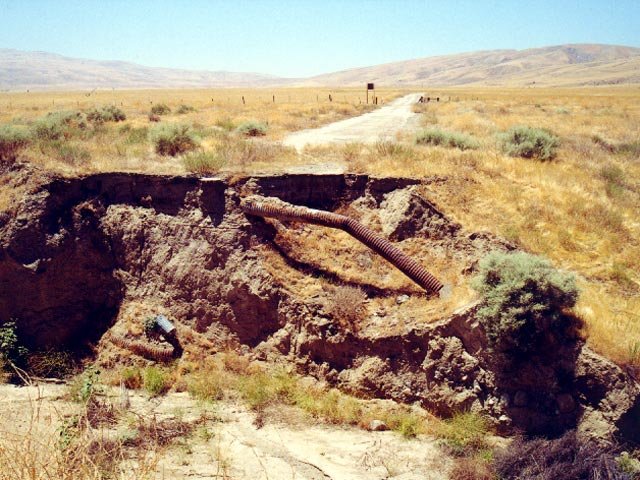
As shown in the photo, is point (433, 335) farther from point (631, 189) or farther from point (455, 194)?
point (631, 189)

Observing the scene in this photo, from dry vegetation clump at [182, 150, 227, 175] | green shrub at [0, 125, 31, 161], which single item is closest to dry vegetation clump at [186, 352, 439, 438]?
dry vegetation clump at [182, 150, 227, 175]

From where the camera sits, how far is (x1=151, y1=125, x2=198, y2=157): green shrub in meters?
16.1

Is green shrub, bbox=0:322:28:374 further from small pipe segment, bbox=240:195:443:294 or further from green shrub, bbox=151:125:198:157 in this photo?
green shrub, bbox=151:125:198:157

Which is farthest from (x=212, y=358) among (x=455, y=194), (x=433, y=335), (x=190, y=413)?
(x=455, y=194)

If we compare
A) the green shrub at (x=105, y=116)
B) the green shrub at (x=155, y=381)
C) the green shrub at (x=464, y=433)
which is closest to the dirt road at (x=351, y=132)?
→ the green shrub at (x=155, y=381)

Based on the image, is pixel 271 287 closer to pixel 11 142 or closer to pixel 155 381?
pixel 155 381

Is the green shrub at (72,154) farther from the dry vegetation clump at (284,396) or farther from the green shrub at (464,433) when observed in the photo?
the green shrub at (464,433)

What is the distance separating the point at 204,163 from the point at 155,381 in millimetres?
5976

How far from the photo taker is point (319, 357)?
10656 millimetres

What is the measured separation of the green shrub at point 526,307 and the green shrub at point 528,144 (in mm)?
8564

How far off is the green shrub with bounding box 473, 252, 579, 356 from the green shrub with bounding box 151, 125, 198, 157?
442 inches

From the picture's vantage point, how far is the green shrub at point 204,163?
529 inches

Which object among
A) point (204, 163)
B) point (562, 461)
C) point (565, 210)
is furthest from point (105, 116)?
point (562, 461)

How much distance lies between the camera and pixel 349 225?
37.5 feet
